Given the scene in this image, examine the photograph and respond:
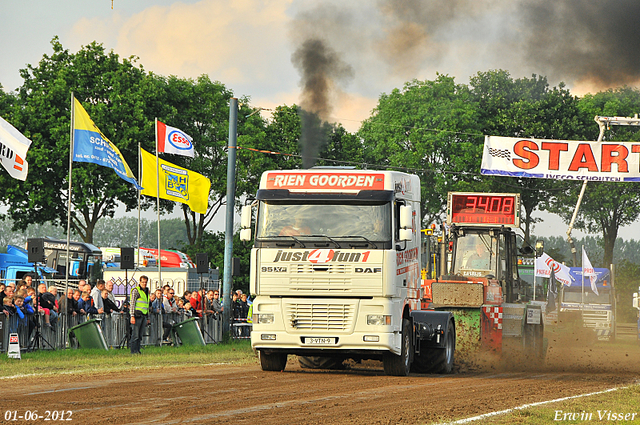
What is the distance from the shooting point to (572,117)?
163ft

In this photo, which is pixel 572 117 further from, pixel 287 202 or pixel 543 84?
pixel 287 202

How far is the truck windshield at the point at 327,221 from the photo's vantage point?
15.0 metres

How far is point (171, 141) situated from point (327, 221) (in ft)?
53.9

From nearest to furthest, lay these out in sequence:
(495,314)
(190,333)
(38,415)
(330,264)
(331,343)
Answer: (38,415) → (330,264) → (331,343) → (495,314) → (190,333)

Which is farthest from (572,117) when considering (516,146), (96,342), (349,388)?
(349,388)

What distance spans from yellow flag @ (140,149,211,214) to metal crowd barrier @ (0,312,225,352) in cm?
520

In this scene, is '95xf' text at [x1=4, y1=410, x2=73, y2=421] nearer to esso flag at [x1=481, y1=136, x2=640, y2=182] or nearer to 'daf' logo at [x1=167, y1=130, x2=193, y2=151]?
'daf' logo at [x1=167, y1=130, x2=193, y2=151]

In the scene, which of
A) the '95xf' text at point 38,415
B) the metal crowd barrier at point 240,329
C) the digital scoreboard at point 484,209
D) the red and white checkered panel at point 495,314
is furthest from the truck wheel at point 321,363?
the metal crowd barrier at point 240,329

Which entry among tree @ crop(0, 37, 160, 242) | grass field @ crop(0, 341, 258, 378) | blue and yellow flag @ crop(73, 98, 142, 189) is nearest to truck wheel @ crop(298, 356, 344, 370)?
grass field @ crop(0, 341, 258, 378)

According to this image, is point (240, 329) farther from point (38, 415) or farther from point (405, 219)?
point (38, 415)

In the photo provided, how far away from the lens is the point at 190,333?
24.0m

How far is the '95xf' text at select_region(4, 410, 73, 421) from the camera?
9.27 metres

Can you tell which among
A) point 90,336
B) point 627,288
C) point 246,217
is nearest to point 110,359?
point 90,336

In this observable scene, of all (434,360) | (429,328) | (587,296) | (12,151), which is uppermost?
(12,151)
